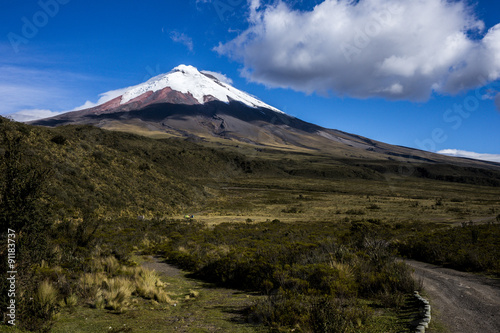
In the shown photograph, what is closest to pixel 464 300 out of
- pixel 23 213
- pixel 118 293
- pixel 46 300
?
pixel 118 293

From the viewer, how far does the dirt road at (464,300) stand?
6531 millimetres

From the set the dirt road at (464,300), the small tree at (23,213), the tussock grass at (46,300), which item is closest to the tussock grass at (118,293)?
the tussock grass at (46,300)

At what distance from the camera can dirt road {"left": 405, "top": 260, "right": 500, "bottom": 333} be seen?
653 cm

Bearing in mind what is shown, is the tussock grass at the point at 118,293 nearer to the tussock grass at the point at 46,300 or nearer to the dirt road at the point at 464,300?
the tussock grass at the point at 46,300

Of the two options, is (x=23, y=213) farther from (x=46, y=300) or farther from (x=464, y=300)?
(x=464, y=300)

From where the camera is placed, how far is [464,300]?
8094mm

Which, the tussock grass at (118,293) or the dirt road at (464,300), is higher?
the dirt road at (464,300)

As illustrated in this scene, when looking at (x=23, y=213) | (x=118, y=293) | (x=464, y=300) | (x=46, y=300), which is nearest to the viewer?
(x=46, y=300)

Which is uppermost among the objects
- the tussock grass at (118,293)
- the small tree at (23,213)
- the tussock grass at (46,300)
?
the small tree at (23,213)

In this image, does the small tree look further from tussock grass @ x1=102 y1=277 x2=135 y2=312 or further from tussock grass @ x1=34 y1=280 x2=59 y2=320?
tussock grass @ x1=102 y1=277 x2=135 y2=312

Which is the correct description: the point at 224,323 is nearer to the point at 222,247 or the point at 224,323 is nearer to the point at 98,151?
the point at 222,247

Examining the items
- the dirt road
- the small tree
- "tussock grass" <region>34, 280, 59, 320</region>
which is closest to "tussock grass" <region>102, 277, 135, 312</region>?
"tussock grass" <region>34, 280, 59, 320</region>

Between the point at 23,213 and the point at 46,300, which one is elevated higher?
the point at 23,213

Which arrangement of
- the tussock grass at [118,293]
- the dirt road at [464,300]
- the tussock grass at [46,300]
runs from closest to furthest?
1. the tussock grass at [46,300]
2. the dirt road at [464,300]
3. the tussock grass at [118,293]
